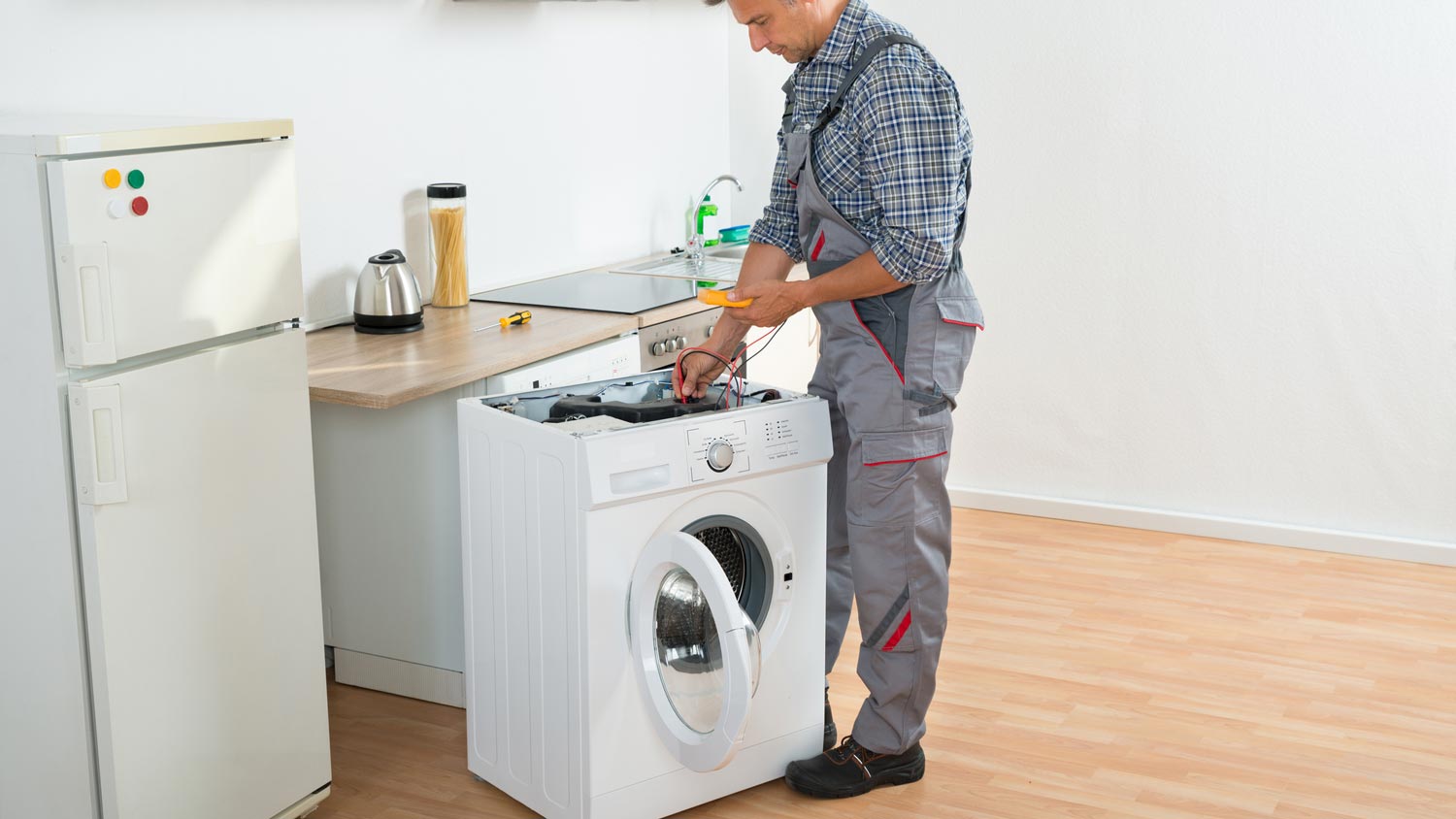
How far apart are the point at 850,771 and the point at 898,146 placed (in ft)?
3.89

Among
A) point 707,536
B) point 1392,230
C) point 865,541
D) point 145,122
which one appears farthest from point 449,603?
point 1392,230

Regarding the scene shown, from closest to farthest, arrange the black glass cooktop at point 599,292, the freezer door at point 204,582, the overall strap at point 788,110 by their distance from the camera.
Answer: the freezer door at point 204,582, the overall strap at point 788,110, the black glass cooktop at point 599,292

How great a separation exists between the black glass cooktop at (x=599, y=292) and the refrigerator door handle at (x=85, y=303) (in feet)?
4.92

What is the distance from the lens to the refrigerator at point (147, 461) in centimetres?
197

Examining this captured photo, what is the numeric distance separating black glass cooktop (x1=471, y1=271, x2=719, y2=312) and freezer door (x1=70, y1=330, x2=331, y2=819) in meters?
1.16

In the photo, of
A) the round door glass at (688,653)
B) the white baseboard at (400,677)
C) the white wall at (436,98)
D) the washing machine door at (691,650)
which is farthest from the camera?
the white baseboard at (400,677)

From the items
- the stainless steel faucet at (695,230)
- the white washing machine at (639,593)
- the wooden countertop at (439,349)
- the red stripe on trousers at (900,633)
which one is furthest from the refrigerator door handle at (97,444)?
the stainless steel faucet at (695,230)

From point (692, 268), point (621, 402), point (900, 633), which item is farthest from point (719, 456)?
point (692, 268)

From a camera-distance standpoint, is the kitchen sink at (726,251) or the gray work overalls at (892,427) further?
the kitchen sink at (726,251)

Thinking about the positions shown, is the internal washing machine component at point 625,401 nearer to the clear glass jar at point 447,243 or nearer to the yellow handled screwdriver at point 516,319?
the yellow handled screwdriver at point 516,319

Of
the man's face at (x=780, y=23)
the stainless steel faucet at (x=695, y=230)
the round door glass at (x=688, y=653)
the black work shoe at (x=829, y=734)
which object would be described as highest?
the man's face at (x=780, y=23)

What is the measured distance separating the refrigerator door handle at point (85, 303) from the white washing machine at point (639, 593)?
69 centimetres

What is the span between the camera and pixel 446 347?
2.96 metres

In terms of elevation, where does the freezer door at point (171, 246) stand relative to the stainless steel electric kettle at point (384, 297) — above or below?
above
